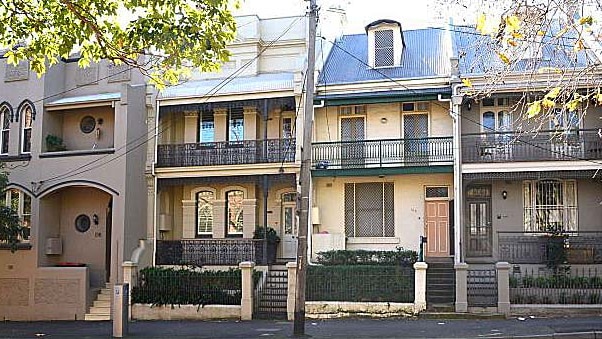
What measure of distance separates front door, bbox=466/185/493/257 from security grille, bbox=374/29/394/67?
5.41 metres

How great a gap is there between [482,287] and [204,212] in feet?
34.4

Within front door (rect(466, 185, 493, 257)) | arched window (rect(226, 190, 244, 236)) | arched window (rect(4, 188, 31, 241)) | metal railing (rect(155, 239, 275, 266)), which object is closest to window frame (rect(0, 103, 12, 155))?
arched window (rect(4, 188, 31, 241))

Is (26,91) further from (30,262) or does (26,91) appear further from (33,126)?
(30,262)

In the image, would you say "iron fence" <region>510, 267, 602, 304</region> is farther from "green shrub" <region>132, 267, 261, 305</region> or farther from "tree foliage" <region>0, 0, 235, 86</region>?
"tree foliage" <region>0, 0, 235, 86</region>

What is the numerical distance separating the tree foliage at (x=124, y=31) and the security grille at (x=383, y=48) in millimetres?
13728

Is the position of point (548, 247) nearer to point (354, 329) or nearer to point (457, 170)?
point (457, 170)

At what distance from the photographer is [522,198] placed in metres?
23.7

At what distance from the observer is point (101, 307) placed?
932 inches

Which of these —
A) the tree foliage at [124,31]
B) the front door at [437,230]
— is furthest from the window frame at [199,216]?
the tree foliage at [124,31]

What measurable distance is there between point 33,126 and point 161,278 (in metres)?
7.99

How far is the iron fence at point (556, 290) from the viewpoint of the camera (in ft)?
64.6

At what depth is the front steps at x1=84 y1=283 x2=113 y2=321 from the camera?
23.2 metres

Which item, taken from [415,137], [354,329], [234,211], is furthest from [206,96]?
[354,329]

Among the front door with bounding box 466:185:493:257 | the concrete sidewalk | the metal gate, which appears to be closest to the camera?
the concrete sidewalk
